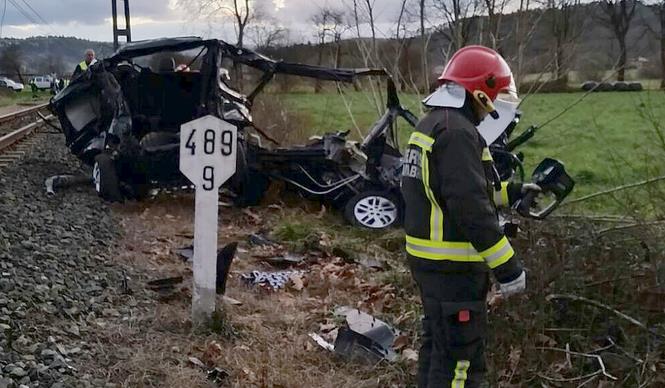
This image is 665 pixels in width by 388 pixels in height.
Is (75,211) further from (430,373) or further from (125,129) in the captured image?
(430,373)

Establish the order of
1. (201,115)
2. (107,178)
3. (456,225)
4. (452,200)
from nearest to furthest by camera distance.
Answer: (452,200), (456,225), (201,115), (107,178)

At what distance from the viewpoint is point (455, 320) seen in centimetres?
360

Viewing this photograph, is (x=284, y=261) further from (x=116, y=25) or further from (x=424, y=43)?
(x=116, y=25)

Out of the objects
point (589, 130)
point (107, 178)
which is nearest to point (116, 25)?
point (589, 130)

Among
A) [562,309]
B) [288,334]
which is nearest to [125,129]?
[288,334]

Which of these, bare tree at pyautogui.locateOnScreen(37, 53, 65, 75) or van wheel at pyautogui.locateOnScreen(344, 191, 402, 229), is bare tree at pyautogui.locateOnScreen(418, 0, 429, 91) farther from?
bare tree at pyautogui.locateOnScreen(37, 53, 65, 75)

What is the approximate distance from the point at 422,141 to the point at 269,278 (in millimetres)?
3417

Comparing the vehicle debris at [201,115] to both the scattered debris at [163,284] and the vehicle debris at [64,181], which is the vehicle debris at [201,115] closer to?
the vehicle debris at [64,181]

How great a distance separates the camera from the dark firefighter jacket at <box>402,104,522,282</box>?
338cm

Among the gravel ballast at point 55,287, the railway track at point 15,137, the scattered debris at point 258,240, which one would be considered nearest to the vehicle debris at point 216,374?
the gravel ballast at point 55,287

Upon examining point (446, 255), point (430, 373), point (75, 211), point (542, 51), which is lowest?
point (75, 211)

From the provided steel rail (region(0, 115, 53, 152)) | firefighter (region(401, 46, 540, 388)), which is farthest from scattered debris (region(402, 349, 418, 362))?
steel rail (region(0, 115, 53, 152))

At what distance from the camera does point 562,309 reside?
463 cm

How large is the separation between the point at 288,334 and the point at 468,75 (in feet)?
7.88
